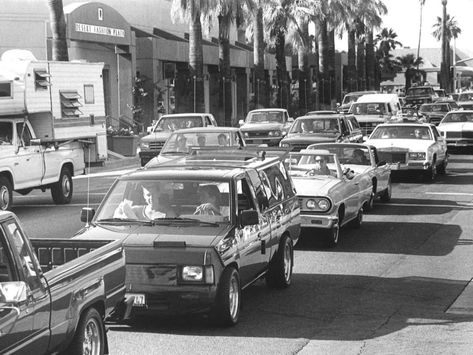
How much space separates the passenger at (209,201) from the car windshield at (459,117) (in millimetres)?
27477

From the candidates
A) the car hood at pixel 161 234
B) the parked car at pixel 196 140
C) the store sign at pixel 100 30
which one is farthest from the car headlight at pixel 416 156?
the store sign at pixel 100 30

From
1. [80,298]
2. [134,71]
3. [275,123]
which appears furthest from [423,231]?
[134,71]

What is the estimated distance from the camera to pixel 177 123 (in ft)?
93.8

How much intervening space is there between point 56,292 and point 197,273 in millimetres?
2460

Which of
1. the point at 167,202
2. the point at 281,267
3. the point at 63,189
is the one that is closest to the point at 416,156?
the point at 63,189

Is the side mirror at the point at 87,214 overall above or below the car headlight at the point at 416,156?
above

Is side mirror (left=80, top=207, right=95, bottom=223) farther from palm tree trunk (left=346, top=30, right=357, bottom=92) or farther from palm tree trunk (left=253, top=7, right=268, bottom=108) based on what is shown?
palm tree trunk (left=346, top=30, right=357, bottom=92)

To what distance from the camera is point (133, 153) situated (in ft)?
116

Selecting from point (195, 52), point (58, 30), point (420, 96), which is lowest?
point (420, 96)

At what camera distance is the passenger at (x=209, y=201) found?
1008 centimetres

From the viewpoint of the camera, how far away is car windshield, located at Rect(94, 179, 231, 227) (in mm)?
10039

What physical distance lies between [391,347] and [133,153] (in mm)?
27084

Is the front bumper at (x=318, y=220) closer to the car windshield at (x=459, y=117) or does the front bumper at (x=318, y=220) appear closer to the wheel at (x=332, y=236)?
the wheel at (x=332, y=236)

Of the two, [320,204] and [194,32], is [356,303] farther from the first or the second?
[194,32]
